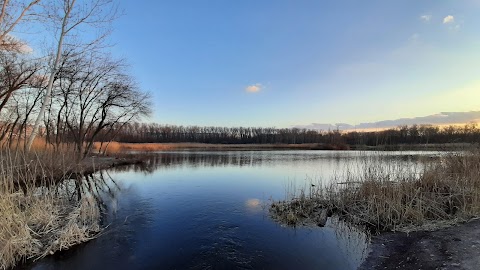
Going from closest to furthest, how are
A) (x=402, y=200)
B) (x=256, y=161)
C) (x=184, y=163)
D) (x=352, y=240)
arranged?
1. (x=352, y=240)
2. (x=402, y=200)
3. (x=184, y=163)
4. (x=256, y=161)

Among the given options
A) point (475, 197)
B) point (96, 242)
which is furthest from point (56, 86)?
point (475, 197)

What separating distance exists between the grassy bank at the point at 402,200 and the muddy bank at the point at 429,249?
0.65m

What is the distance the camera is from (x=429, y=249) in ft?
18.8

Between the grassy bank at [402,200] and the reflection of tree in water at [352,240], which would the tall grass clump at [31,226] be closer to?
A: the grassy bank at [402,200]

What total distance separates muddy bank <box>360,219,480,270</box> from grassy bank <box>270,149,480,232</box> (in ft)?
2.14

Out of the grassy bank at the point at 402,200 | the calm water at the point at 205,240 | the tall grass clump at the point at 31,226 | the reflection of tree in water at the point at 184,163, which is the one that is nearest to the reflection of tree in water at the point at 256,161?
the reflection of tree in water at the point at 184,163

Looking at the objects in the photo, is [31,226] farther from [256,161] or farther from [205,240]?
[256,161]

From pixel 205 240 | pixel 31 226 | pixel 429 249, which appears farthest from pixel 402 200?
pixel 31 226

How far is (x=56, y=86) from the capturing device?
21.8m

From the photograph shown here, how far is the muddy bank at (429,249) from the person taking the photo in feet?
16.5

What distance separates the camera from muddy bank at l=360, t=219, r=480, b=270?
198 inches

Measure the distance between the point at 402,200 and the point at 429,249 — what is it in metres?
2.97

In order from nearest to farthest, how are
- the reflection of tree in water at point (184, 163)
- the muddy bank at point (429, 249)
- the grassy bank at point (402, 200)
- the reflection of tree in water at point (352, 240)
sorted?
the muddy bank at point (429, 249) < the reflection of tree in water at point (352, 240) < the grassy bank at point (402, 200) < the reflection of tree in water at point (184, 163)

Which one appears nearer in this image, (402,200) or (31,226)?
(31,226)
